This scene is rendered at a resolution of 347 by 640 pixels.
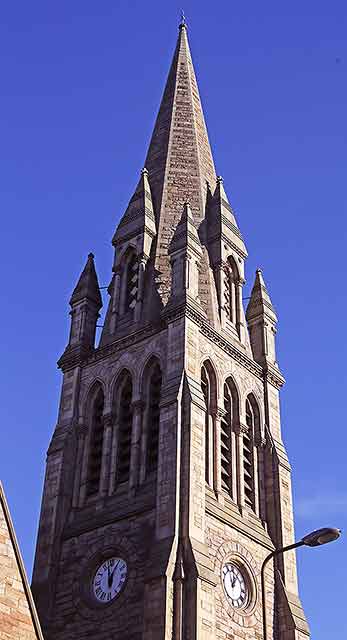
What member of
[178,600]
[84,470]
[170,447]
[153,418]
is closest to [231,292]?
[153,418]

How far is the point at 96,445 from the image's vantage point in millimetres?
34969

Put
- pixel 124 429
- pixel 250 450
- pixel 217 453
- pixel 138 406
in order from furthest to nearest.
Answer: pixel 250 450 < pixel 124 429 < pixel 138 406 < pixel 217 453

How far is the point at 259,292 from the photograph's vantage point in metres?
40.8

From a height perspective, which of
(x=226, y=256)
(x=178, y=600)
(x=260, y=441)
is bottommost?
(x=178, y=600)

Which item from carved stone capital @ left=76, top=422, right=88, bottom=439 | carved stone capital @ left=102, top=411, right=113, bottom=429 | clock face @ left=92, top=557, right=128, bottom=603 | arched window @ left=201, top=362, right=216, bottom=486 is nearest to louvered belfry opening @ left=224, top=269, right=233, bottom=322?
arched window @ left=201, top=362, right=216, bottom=486

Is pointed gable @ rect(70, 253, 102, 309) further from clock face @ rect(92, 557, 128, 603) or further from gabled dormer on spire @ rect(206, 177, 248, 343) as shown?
clock face @ rect(92, 557, 128, 603)

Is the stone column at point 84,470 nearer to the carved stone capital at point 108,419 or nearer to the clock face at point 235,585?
the carved stone capital at point 108,419

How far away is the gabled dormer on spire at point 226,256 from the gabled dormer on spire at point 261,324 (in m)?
0.90

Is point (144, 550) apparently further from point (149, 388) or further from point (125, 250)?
point (125, 250)

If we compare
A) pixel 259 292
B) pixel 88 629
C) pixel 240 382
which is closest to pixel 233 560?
pixel 88 629

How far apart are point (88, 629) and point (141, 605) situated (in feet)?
7.13

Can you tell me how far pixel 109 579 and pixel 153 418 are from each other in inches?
218

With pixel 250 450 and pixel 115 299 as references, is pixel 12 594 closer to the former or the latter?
pixel 250 450

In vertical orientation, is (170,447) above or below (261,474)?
below
